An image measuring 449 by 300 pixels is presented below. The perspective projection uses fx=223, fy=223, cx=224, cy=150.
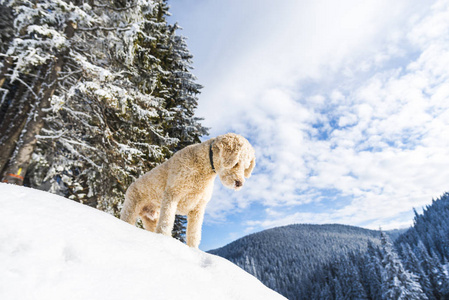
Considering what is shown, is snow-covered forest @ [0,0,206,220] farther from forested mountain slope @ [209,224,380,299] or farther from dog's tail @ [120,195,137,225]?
forested mountain slope @ [209,224,380,299]

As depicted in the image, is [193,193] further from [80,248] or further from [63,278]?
[63,278]

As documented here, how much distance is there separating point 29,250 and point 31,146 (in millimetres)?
6619

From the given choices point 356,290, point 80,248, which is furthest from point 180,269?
point 356,290

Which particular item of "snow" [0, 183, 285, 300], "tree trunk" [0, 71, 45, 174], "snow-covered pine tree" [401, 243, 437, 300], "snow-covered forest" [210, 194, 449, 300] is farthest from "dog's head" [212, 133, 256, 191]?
"snow-covered pine tree" [401, 243, 437, 300]

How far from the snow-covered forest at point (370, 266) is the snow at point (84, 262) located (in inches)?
1977

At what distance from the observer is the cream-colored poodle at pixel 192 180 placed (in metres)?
2.88

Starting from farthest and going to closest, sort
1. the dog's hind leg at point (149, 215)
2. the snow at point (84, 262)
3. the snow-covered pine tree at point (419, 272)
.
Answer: the snow-covered pine tree at point (419, 272)
the dog's hind leg at point (149, 215)
the snow at point (84, 262)

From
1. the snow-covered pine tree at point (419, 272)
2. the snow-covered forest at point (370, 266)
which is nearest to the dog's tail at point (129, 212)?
the snow-covered forest at point (370, 266)

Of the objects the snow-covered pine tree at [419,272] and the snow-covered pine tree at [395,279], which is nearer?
the snow-covered pine tree at [395,279]

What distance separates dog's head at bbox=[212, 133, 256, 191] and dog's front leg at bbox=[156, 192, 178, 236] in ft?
2.37

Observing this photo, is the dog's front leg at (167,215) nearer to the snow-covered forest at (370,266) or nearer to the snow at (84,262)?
the snow at (84,262)

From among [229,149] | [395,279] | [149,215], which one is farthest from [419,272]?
[229,149]

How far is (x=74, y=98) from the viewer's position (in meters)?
7.63

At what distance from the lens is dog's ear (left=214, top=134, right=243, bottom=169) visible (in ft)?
9.27
